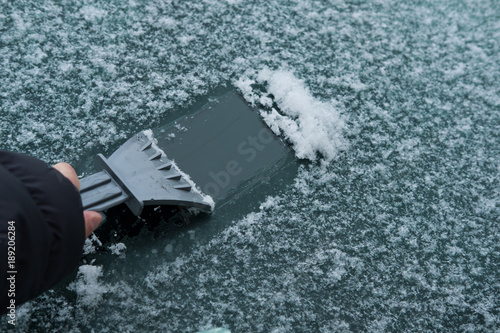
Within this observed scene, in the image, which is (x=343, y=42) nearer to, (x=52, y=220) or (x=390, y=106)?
(x=390, y=106)

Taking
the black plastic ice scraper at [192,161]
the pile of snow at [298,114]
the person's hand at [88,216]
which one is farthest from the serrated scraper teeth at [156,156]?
the pile of snow at [298,114]

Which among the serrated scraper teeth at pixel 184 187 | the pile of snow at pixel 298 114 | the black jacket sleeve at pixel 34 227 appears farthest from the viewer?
the pile of snow at pixel 298 114

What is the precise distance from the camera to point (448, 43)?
1210mm

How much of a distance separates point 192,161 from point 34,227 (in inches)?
14.6

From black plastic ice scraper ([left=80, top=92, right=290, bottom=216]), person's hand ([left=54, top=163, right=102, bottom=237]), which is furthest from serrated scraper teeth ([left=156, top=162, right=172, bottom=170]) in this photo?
person's hand ([left=54, top=163, right=102, bottom=237])

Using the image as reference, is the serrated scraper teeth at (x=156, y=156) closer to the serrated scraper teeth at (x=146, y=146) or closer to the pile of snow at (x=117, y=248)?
the serrated scraper teeth at (x=146, y=146)

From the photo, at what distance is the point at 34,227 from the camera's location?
66 centimetres

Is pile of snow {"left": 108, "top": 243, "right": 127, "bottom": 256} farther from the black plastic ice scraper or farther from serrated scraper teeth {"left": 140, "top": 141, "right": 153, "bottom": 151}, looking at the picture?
serrated scraper teeth {"left": 140, "top": 141, "right": 153, "bottom": 151}

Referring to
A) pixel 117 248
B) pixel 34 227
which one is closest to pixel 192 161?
pixel 117 248

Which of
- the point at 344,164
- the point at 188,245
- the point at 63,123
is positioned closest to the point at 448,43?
the point at 344,164

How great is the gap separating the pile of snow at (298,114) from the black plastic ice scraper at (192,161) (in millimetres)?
26

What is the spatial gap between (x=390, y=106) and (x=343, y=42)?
21cm

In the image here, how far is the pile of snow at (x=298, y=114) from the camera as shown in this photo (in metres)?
1.01

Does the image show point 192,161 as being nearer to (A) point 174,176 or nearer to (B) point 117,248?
(A) point 174,176
